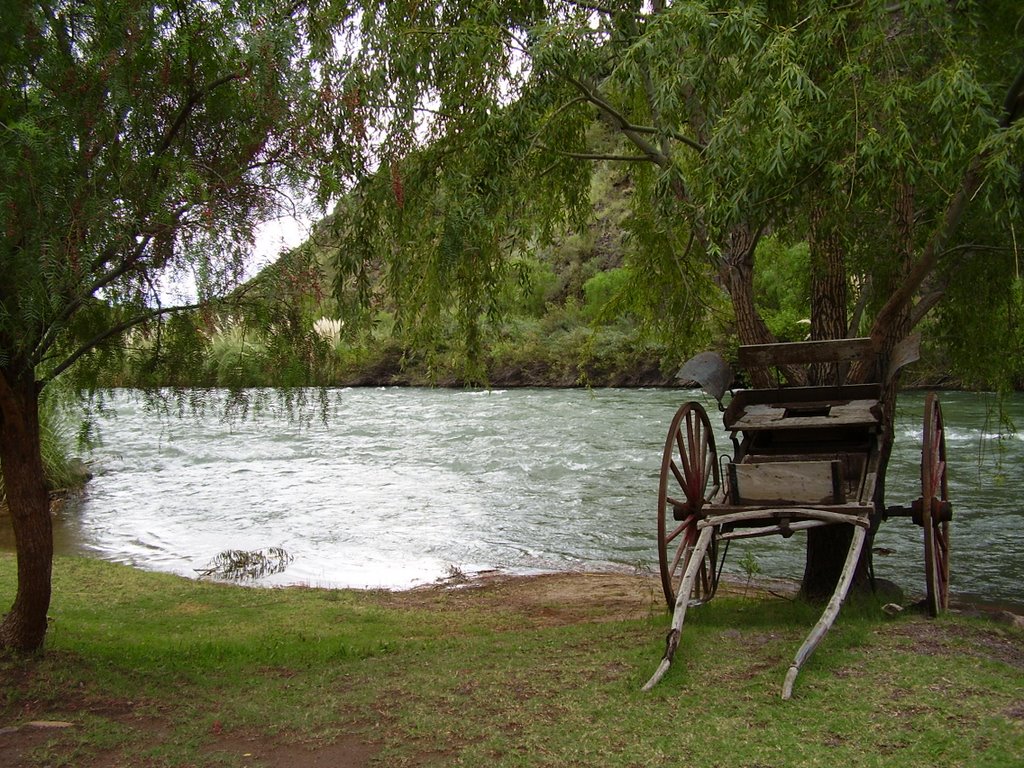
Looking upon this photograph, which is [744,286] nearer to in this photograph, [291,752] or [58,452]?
[291,752]

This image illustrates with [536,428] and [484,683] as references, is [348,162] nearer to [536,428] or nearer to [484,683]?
[484,683]

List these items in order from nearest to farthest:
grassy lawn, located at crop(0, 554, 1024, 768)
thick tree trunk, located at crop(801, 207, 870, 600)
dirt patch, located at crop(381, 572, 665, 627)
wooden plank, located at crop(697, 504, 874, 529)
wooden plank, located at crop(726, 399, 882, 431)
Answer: grassy lawn, located at crop(0, 554, 1024, 768) → wooden plank, located at crop(697, 504, 874, 529) → wooden plank, located at crop(726, 399, 882, 431) → thick tree trunk, located at crop(801, 207, 870, 600) → dirt patch, located at crop(381, 572, 665, 627)

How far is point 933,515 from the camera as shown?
6164mm

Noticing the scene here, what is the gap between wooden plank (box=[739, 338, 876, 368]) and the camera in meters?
6.84

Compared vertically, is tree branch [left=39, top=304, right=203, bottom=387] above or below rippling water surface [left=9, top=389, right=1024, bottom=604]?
above

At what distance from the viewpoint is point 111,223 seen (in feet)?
14.1

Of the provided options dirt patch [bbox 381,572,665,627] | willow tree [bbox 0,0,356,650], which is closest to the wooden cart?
dirt patch [bbox 381,572,665,627]

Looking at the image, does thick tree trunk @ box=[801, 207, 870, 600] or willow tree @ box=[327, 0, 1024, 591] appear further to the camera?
thick tree trunk @ box=[801, 207, 870, 600]

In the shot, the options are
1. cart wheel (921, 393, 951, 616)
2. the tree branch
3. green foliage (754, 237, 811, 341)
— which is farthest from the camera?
green foliage (754, 237, 811, 341)

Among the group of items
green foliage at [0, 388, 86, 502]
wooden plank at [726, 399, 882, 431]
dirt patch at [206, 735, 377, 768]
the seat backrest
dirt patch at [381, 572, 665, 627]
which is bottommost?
dirt patch at [381, 572, 665, 627]

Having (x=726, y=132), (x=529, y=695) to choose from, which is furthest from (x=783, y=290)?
(x=529, y=695)

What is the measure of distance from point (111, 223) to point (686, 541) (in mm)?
4577

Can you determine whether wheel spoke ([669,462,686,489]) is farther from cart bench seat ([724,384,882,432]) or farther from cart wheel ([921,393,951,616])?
cart wheel ([921,393,951,616])

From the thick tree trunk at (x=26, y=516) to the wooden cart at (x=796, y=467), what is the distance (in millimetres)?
3655
